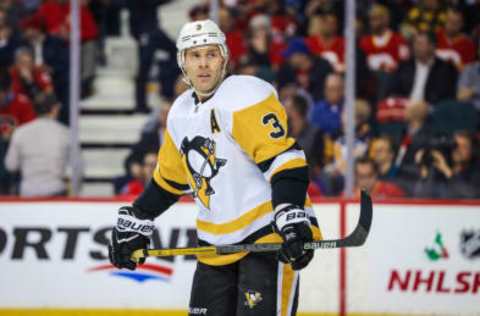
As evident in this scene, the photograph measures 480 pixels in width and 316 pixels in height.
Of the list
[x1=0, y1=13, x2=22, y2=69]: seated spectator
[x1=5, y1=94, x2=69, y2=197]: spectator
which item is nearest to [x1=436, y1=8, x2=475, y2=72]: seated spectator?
[x1=5, y1=94, x2=69, y2=197]: spectator

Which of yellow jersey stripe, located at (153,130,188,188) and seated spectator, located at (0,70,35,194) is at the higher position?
yellow jersey stripe, located at (153,130,188,188)

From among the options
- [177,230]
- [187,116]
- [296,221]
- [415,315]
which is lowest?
[415,315]

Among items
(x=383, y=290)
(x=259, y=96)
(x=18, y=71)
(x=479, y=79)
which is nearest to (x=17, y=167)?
(x=18, y=71)

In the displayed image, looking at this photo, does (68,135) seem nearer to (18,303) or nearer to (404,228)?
(18,303)

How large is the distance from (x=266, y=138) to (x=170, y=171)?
0.62 metres

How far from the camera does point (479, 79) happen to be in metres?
7.75

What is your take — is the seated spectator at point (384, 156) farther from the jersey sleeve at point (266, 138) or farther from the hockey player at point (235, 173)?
the jersey sleeve at point (266, 138)

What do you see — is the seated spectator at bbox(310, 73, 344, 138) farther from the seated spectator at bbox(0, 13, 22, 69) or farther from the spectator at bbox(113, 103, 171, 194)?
the seated spectator at bbox(0, 13, 22, 69)

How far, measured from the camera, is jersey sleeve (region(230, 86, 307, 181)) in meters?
4.02

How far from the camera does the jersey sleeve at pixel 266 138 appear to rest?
4.02m

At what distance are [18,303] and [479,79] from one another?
10.8 ft

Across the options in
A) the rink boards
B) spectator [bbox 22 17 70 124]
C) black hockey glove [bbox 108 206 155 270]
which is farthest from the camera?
spectator [bbox 22 17 70 124]

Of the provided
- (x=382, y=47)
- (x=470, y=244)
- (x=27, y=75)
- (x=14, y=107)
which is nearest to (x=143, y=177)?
(x=14, y=107)

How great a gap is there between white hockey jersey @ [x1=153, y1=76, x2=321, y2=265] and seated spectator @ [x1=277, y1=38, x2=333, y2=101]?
351 cm
